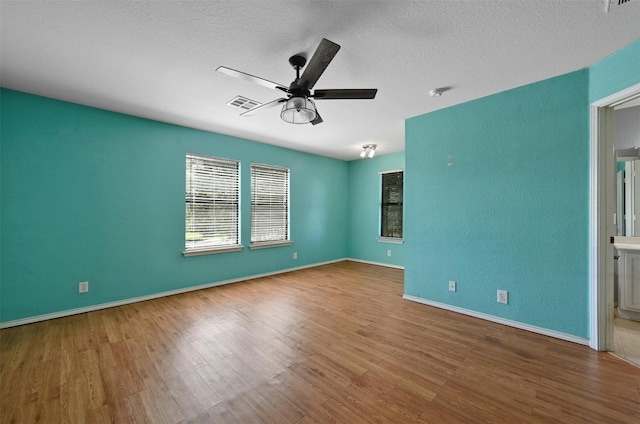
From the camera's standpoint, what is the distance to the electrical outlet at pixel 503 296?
9.04 ft

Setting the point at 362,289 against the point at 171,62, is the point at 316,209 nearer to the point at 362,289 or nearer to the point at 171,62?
the point at 362,289

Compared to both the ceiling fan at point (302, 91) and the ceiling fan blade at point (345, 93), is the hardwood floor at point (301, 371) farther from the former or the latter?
the ceiling fan blade at point (345, 93)

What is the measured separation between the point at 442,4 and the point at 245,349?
300 cm

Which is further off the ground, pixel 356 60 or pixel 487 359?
pixel 356 60

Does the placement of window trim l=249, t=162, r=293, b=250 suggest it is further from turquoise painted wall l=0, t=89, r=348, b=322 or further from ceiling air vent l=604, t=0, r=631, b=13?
ceiling air vent l=604, t=0, r=631, b=13

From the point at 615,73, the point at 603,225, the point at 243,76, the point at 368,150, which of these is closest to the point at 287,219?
the point at 368,150

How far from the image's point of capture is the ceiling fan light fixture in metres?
2.01

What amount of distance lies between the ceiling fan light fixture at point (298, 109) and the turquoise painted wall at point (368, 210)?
3988 millimetres

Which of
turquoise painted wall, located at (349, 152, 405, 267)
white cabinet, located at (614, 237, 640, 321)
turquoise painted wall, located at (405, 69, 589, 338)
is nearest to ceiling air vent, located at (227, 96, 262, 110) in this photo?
turquoise painted wall, located at (405, 69, 589, 338)

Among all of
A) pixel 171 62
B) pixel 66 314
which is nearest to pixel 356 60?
pixel 171 62

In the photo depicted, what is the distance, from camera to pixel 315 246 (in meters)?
5.87

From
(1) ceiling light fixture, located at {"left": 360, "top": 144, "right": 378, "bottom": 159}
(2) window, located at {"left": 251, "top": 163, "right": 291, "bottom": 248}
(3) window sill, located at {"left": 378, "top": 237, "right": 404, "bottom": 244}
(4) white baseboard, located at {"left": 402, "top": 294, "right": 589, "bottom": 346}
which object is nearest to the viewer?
(4) white baseboard, located at {"left": 402, "top": 294, "right": 589, "bottom": 346}

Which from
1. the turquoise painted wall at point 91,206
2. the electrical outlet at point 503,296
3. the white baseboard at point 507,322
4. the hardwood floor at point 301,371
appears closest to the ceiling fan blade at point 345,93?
the hardwood floor at point 301,371

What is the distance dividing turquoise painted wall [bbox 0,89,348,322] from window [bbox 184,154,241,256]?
133 mm
